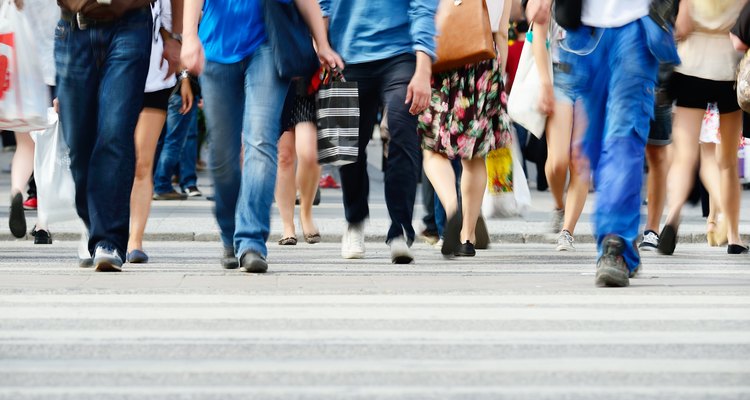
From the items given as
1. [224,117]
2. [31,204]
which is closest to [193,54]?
[224,117]

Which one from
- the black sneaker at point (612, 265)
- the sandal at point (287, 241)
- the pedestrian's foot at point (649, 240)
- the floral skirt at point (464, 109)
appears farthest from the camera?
the sandal at point (287, 241)

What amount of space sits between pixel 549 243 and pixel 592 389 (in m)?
6.99

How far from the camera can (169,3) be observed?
8.56 metres

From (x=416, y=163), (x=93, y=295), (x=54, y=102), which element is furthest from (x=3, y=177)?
(x=93, y=295)

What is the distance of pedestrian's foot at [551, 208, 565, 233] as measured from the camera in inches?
449

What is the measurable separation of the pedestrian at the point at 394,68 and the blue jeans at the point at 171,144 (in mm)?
6914

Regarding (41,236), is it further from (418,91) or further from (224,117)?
(418,91)

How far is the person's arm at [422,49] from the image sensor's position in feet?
27.4

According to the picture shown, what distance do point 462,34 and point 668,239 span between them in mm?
1877

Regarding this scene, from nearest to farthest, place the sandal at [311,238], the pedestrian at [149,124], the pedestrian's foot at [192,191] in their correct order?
the pedestrian at [149,124], the sandal at [311,238], the pedestrian's foot at [192,191]

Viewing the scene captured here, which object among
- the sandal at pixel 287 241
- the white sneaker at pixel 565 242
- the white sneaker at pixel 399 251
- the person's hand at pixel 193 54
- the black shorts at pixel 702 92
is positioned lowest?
the sandal at pixel 287 241

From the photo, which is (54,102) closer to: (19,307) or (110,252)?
(110,252)

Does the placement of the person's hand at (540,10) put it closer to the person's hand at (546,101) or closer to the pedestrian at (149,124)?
the person's hand at (546,101)

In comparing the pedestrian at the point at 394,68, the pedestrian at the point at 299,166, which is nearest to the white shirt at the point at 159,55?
the pedestrian at the point at 394,68
